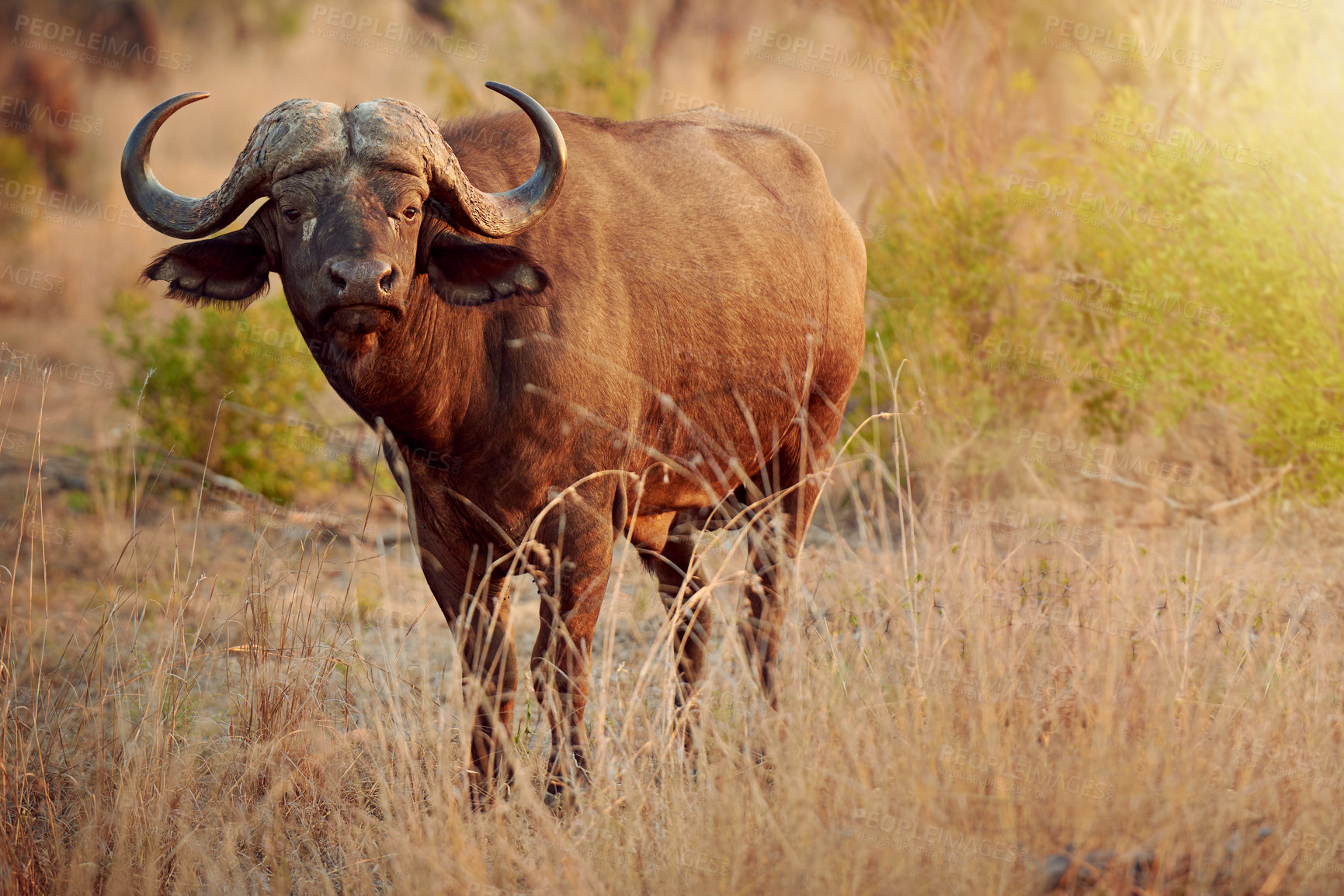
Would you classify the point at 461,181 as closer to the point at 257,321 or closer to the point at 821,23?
the point at 257,321

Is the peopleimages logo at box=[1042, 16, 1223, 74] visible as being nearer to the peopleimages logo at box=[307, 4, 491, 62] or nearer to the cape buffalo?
the cape buffalo

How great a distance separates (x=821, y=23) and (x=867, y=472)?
20968 millimetres

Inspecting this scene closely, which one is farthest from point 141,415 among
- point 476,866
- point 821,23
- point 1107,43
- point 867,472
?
point 821,23

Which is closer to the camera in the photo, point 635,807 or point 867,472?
point 635,807

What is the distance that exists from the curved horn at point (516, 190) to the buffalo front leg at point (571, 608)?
100cm

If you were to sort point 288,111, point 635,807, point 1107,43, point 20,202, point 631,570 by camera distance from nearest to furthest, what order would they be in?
point 635,807, point 288,111, point 631,570, point 1107,43, point 20,202

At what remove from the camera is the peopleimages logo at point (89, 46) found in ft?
54.5

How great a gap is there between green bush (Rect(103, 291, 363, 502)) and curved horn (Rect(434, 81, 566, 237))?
481 cm

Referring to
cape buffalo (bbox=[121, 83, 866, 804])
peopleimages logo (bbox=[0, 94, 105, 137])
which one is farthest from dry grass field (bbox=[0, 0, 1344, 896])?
peopleimages logo (bbox=[0, 94, 105, 137])

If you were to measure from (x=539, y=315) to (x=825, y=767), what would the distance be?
5.75 ft

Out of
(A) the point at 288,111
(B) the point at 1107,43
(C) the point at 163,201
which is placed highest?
(B) the point at 1107,43

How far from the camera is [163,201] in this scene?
3.61 metres

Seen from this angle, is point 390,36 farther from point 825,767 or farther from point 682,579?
point 825,767

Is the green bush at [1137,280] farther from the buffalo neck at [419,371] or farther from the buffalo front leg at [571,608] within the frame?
the buffalo neck at [419,371]
